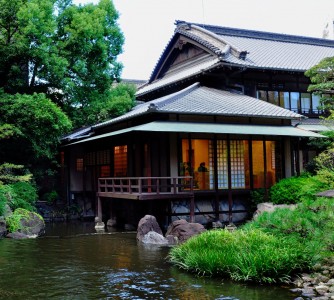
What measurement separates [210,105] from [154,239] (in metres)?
7.68

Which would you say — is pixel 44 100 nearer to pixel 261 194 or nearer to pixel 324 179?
pixel 261 194

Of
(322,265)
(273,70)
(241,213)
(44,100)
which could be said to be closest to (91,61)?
(44,100)

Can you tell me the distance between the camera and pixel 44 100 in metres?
21.8

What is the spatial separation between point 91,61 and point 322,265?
20.0m

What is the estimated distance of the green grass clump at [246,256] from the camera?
34.6ft

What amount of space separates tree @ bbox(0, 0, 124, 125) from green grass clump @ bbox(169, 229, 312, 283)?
49.8ft

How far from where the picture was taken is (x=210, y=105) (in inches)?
858

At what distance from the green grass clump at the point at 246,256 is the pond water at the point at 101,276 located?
0.32 m

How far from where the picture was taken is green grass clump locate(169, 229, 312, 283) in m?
10.6

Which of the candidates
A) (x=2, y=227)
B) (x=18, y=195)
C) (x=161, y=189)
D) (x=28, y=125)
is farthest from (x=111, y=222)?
(x=28, y=125)

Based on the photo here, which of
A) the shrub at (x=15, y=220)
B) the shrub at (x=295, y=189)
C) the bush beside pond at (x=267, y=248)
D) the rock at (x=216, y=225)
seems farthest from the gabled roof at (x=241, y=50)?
the bush beside pond at (x=267, y=248)

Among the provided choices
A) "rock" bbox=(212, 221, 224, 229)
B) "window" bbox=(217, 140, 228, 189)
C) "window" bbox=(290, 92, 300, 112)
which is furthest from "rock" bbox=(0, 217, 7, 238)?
"window" bbox=(290, 92, 300, 112)

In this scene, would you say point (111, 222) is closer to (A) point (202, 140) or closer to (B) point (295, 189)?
(A) point (202, 140)

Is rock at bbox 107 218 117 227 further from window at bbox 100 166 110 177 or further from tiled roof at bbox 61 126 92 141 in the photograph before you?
tiled roof at bbox 61 126 92 141
